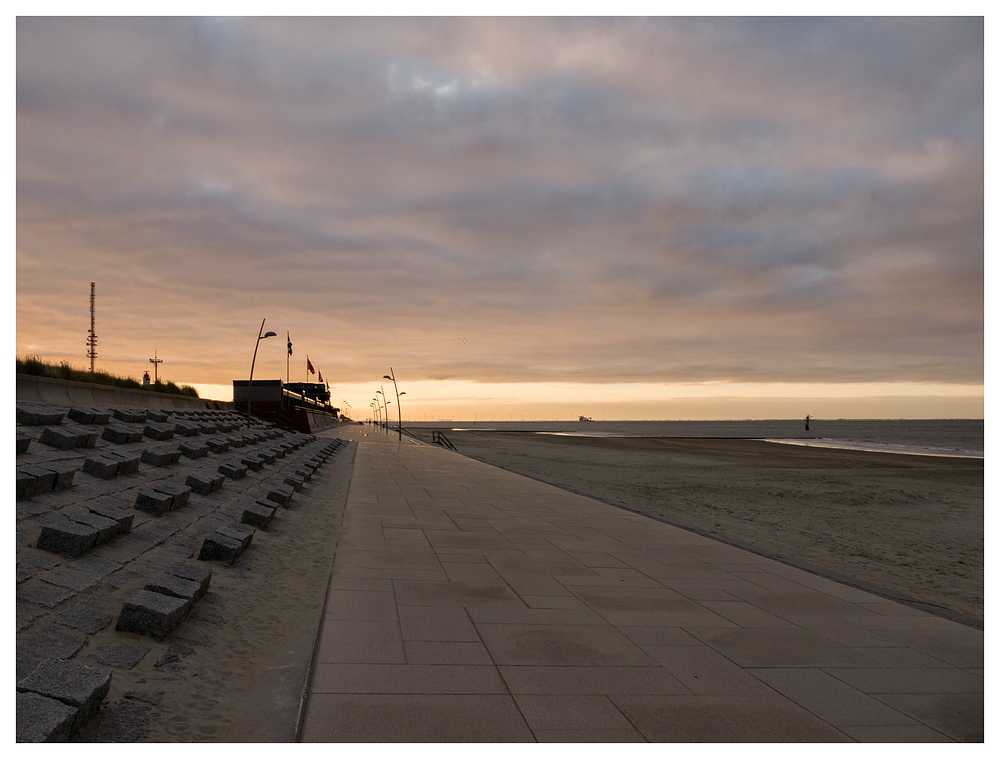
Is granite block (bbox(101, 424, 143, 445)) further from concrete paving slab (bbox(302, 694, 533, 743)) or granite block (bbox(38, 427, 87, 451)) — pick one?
concrete paving slab (bbox(302, 694, 533, 743))

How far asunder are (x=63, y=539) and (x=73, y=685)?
7.75ft

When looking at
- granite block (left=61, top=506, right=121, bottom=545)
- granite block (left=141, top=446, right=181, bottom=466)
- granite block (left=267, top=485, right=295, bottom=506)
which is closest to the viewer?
granite block (left=61, top=506, right=121, bottom=545)

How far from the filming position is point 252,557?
7.85 m

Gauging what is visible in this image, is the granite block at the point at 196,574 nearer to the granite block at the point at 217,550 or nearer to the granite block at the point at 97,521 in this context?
the granite block at the point at 97,521

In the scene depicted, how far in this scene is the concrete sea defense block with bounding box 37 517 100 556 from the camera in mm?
5457

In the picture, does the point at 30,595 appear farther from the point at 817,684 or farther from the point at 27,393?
the point at 27,393

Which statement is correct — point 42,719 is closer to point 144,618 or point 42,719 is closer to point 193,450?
point 144,618

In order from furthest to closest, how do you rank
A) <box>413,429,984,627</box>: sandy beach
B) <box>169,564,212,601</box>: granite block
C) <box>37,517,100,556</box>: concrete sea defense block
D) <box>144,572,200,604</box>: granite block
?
<box>413,429,984,627</box>: sandy beach
<box>169,564,212,601</box>: granite block
<box>37,517,100,556</box>: concrete sea defense block
<box>144,572,200,604</box>: granite block

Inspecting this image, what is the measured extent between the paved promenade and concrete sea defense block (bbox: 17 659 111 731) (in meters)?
1.27

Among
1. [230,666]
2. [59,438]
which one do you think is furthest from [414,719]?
[59,438]

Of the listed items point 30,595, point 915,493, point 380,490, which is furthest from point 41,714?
point 915,493

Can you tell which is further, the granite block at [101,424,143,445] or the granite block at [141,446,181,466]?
the granite block at [101,424,143,445]

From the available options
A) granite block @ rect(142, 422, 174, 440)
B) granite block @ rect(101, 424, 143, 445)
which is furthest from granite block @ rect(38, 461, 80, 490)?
granite block @ rect(142, 422, 174, 440)

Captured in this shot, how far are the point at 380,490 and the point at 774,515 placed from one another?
35.6ft
